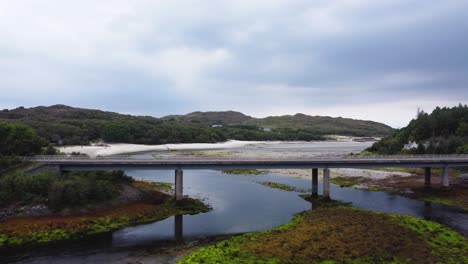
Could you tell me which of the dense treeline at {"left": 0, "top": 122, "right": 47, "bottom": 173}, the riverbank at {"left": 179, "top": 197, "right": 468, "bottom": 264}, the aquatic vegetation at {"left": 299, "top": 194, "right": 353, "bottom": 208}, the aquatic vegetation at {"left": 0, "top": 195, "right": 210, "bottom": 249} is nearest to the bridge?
the aquatic vegetation at {"left": 299, "top": 194, "right": 353, "bottom": 208}

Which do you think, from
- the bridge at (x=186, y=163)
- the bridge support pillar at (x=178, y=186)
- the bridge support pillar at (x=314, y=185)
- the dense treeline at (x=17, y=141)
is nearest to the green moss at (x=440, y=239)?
the bridge support pillar at (x=314, y=185)

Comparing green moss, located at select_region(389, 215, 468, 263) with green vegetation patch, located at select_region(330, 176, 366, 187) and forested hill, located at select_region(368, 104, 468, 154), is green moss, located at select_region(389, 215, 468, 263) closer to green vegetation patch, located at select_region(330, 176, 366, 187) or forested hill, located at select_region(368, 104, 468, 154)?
green vegetation patch, located at select_region(330, 176, 366, 187)

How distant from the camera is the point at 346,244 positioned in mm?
34719

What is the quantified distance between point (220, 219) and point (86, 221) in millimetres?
18455

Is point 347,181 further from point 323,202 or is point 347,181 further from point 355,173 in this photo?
point 323,202

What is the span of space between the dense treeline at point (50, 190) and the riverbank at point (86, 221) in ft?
8.57

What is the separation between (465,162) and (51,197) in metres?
78.1

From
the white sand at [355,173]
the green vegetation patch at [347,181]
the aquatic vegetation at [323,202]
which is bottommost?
the aquatic vegetation at [323,202]

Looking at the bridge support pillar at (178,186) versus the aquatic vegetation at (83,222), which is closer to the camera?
the aquatic vegetation at (83,222)

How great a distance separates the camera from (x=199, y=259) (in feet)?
106

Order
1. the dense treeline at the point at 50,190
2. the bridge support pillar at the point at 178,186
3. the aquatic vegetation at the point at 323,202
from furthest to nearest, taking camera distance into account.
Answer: the bridge support pillar at the point at 178,186 < the aquatic vegetation at the point at 323,202 < the dense treeline at the point at 50,190

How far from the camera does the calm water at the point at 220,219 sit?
115 ft

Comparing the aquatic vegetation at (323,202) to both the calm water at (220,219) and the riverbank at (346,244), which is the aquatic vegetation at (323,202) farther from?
the riverbank at (346,244)

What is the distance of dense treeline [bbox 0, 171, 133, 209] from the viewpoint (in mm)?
47531
